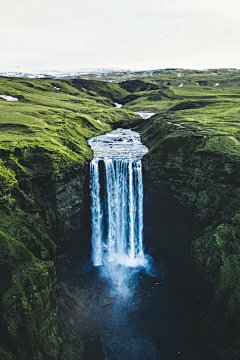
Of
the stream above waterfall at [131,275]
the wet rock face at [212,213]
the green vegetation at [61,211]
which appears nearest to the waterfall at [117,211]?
the stream above waterfall at [131,275]

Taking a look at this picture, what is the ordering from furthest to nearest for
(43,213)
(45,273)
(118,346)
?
(43,213), (118,346), (45,273)

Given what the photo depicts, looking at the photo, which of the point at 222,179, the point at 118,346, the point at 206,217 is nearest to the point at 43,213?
the point at 118,346

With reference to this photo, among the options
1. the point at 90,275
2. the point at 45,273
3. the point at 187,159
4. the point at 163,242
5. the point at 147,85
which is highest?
the point at 147,85

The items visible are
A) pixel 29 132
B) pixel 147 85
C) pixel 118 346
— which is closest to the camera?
pixel 118 346

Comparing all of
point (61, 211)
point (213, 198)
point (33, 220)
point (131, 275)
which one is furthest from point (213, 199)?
point (33, 220)

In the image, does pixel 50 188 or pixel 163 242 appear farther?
pixel 163 242

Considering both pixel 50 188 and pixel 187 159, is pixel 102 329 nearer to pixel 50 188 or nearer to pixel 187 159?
pixel 50 188

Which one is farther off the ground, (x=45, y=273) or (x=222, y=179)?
(x=222, y=179)
